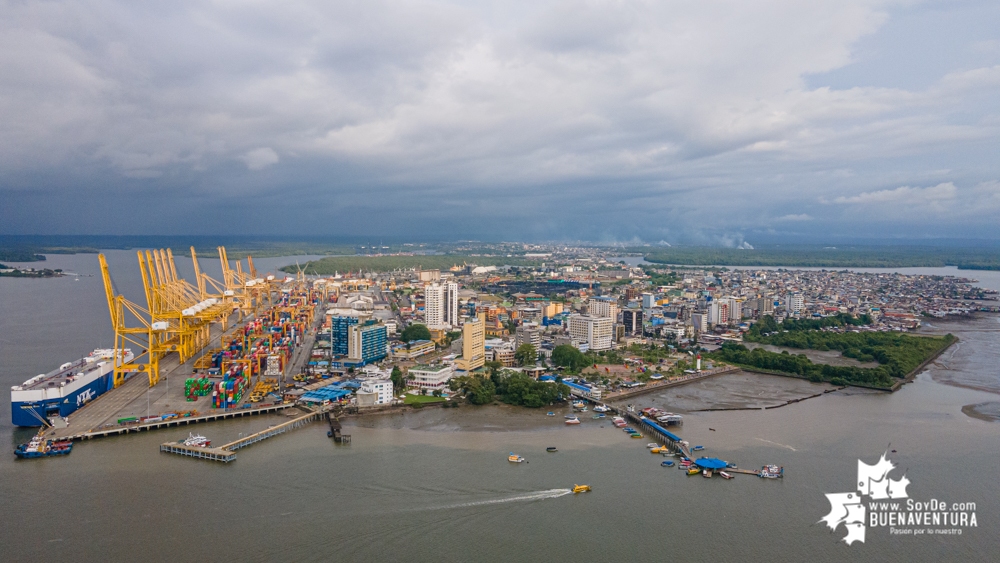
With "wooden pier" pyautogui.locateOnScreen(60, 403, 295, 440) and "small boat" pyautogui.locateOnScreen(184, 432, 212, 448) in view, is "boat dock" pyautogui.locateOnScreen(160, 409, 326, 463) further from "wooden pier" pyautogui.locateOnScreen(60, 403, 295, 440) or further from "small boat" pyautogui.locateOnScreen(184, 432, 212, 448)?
"wooden pier" pyautogui.locateOnScreen(60, 403, 295, 440)

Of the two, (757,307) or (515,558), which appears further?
(757,307)

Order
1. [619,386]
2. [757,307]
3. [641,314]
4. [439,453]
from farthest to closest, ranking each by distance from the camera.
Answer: [757,307] < [641,314] < [619,386] < [439,453]

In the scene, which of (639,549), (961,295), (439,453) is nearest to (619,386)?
(439,453)

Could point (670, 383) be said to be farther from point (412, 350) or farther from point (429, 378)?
point (412, 350)

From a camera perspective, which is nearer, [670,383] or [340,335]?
[670,383]

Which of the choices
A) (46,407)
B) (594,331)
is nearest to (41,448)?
(46,407)

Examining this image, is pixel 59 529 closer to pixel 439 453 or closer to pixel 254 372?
pixel 439 453

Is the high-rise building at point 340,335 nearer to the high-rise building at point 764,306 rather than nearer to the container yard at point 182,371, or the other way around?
the container yard at point 182,371
